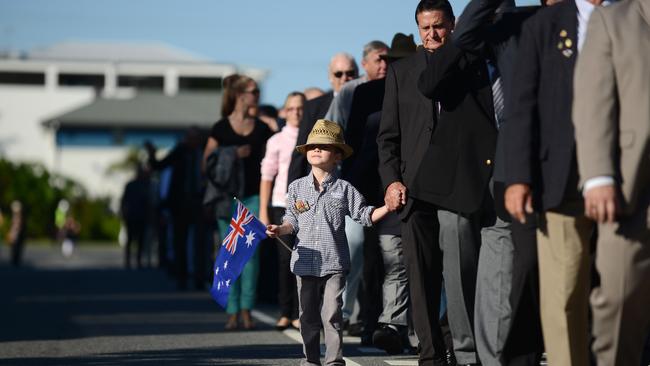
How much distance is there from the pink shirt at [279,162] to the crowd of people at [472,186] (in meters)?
0.02

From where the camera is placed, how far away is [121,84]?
146625 mm

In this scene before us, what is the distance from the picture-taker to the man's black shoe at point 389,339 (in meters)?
10.3

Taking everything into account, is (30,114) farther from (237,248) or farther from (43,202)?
(237,248)

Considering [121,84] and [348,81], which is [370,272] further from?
[121,84]

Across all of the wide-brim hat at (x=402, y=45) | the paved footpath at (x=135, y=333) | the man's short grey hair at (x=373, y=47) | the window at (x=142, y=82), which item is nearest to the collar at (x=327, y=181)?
the paved footpath at (x=135, y=333)

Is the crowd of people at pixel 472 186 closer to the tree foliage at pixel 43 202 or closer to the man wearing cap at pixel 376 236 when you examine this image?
the man wearing cap at pixel 376 236

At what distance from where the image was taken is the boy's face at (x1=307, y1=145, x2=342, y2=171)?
30.4 feet

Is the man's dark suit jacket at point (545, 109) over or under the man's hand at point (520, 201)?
over

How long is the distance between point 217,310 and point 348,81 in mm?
4635

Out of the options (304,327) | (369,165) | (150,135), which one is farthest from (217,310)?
(150,135)

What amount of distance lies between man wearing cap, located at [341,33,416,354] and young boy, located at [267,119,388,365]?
1.26 m

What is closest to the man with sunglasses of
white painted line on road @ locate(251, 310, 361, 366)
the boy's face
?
white painted line on road @ locate(251, 310, 361, 366)

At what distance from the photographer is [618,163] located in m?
6.07

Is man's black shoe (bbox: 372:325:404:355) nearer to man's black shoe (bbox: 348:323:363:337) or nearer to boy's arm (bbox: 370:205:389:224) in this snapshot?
boy's arm (bbox: 370:205:389:224)
